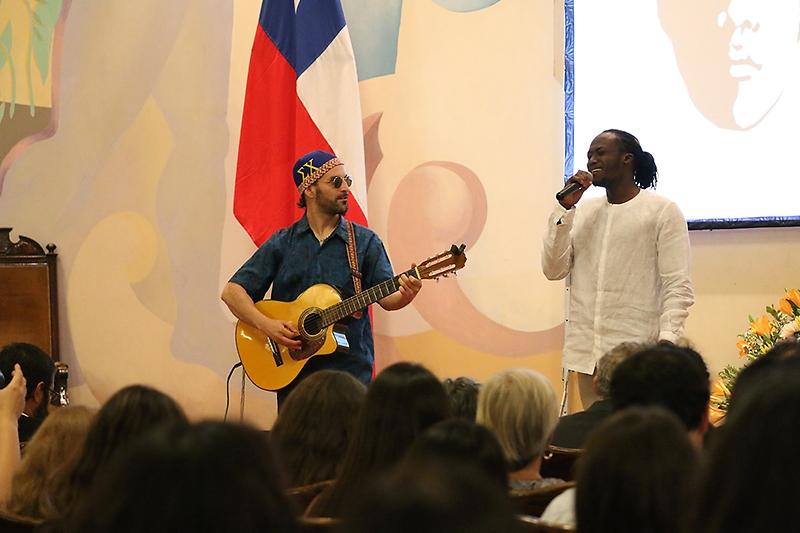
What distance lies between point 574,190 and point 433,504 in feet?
10.1

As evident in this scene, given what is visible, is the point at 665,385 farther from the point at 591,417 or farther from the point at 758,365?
the point at 591,417

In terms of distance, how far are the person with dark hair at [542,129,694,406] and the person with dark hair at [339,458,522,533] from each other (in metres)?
2.89

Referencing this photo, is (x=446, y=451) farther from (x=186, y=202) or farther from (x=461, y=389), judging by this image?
(x=186, y=202)

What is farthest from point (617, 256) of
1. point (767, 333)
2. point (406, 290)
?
point (406, 290)

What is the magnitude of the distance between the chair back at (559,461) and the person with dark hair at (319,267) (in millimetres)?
1315

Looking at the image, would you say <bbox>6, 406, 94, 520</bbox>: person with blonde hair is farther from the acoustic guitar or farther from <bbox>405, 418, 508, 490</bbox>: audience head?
the acoustic guitar

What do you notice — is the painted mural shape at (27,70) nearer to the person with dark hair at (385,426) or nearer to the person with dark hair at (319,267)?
the person with dark hair at (319,267)

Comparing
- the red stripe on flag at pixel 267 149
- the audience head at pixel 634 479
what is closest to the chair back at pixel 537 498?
the audience head at pixel 634 479

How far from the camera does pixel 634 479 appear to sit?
139 centimetres

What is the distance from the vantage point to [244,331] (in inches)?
165

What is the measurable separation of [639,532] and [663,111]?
362 cm

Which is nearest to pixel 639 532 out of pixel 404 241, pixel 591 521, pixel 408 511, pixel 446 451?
pixel 591 521

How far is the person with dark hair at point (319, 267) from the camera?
4008 millimetres

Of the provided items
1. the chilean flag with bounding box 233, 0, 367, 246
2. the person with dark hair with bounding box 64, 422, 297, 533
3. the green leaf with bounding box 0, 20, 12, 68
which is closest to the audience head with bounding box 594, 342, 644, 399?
the person with dark hair with bounding box 64, 422, 297, 533
